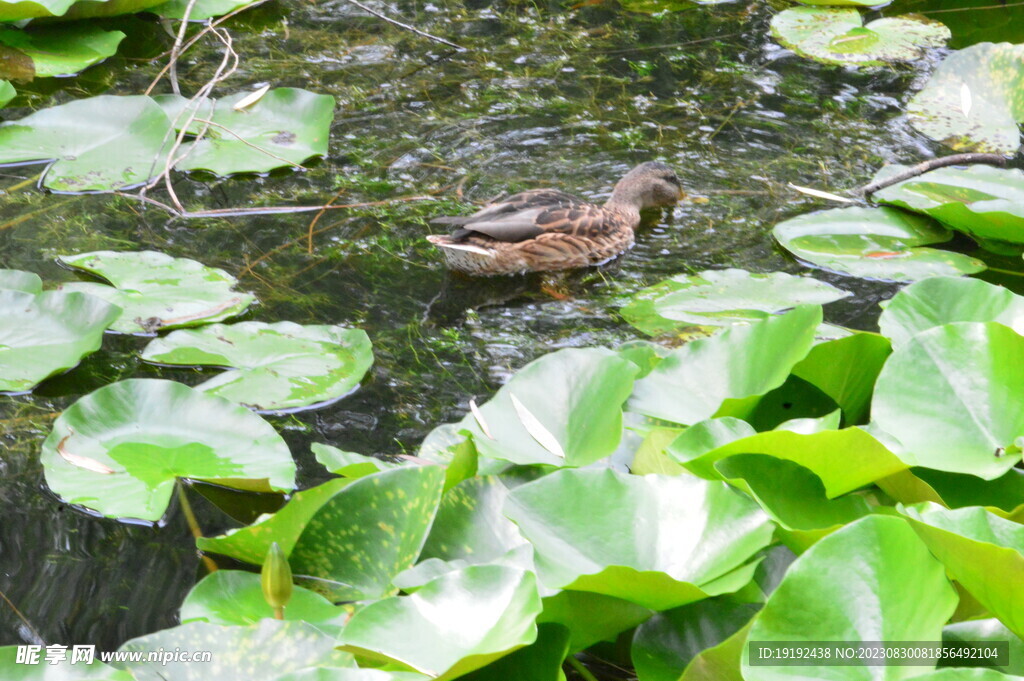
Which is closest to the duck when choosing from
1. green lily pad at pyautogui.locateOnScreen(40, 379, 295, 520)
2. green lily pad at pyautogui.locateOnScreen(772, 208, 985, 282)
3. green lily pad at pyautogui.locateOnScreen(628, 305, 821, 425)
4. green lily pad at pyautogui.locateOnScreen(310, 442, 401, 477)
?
green lily pad at pyautogui.locateOnScreen(772, 208, 985, 282)

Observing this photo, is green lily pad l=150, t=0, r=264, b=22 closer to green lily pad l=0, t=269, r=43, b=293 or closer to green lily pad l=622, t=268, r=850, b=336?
green lily pad l=0, t=269, r=43, b=293

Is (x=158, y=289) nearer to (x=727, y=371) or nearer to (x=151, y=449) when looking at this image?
(x=151, y=449)

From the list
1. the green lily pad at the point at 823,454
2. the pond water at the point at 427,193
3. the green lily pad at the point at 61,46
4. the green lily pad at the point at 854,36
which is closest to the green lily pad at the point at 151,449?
the pond water at the point at 427,193

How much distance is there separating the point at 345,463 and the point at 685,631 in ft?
2.97

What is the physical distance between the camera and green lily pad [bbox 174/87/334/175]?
4.20 metres

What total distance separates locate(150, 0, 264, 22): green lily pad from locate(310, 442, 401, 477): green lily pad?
3899 millimetres

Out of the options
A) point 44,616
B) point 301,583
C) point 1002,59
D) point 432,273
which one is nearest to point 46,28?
point 432,273

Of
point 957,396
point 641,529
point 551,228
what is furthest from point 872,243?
point 641,529

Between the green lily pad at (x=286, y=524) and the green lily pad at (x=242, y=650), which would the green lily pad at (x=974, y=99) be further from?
the green lily pad at (x=242, y=650)

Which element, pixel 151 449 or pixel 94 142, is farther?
pixel 94 142

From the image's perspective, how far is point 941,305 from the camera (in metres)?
2.21

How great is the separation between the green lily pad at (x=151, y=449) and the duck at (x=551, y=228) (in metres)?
1.41

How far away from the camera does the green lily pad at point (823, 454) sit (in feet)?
5.27

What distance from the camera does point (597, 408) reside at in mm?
2045
